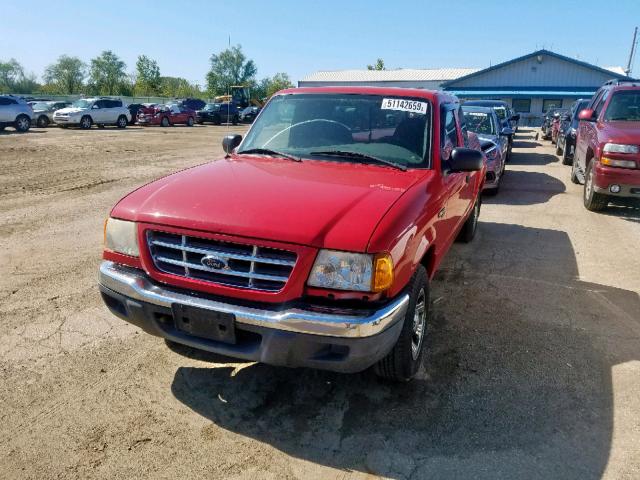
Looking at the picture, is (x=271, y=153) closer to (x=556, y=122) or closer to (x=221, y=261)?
(x=221, y=261)

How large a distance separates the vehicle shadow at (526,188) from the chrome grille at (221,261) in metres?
7.81

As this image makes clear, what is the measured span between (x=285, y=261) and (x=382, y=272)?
1.66ft

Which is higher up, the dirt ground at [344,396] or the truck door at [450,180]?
the truck door at [450,180]

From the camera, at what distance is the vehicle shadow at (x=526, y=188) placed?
9.74 metres

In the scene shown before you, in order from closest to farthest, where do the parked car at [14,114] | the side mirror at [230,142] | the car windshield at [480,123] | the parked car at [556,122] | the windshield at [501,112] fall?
1. the side mirror at [230,142]
2. the car windshield at [480,123]
3. the windshield at [501,112]
4. the parked car at [556,122]
5. the parked car at [14,114]

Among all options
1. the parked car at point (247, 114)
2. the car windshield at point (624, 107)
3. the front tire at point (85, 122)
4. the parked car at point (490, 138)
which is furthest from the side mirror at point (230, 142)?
the parked car at point (247, 114)

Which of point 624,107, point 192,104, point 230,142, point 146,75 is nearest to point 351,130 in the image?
point 230,142

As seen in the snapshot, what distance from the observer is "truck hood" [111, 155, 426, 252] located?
261 cm

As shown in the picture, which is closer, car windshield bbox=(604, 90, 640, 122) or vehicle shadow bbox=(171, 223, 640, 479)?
vehicle shadow bbox=(171, 223, 640, 479)

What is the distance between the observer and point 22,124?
2384cm

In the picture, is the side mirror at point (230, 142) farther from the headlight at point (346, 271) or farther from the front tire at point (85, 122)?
the front tire at point (85, 122)

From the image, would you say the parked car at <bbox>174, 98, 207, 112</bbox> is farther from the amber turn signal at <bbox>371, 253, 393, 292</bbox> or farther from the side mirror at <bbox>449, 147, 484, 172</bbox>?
the amber turn signal at <bbox>371, 253, 393, 292</bbox>

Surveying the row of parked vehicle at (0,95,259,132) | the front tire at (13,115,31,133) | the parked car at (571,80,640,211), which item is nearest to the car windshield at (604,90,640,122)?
the parked car at (571,80,640,211)

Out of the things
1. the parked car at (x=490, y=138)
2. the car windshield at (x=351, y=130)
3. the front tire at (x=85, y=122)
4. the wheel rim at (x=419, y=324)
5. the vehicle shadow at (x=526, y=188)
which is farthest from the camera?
the front tire at (x=85, y=122)
